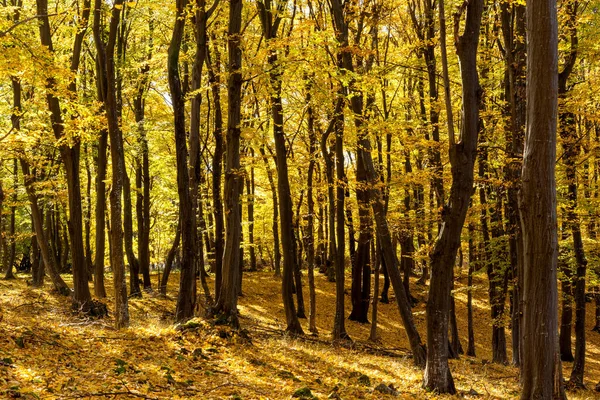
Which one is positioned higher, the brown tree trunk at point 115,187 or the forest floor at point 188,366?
the brown tree trunk at point 115,187

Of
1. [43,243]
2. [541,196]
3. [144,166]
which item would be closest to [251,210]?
[144,166]

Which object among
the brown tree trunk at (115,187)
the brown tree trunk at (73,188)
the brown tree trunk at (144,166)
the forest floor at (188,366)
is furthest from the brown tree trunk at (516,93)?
the brown tree trunk at (144,166)

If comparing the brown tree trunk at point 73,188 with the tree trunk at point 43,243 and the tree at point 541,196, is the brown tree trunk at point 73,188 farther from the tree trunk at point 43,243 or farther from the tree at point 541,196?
the tree at point 541,196

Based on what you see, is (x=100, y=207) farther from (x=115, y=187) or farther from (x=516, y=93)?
(x=516, y=93)

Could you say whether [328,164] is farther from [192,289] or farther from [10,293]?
[10,293]

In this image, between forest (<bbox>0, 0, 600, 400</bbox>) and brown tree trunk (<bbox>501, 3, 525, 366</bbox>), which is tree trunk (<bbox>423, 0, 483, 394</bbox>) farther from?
brown tree trunk (<bbox>501, 3, 525, 366</bbox>)

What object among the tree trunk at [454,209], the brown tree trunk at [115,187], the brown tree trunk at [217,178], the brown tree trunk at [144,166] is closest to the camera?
the tree trunk at [454,209]

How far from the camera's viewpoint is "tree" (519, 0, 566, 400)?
5773 mm

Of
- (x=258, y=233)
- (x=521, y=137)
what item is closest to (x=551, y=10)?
(x=521, y=137)

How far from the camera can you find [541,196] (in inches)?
232

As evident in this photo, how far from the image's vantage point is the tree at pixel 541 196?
5.77m

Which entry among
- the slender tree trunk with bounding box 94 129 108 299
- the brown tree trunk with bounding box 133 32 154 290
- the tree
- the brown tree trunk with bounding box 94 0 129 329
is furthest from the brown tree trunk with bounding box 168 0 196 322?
the brown tree trunk with bounding box 133 32 154 290

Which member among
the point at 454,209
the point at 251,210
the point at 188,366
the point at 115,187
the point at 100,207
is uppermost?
the point at 115,187

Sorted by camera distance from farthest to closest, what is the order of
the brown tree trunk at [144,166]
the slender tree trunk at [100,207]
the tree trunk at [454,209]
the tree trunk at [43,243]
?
1. the brown tree trunk at [144,166]
2. the tree trunk at [43,243]
3. the slender tree trunk at [100,207]
4. the tree trunk at [454,209]
